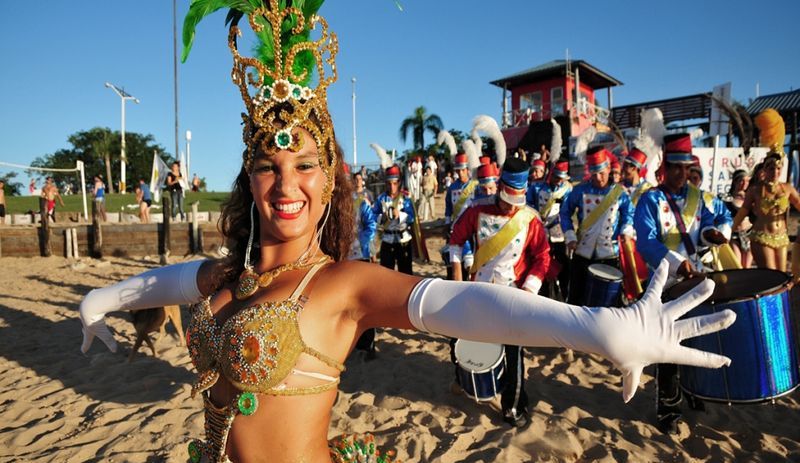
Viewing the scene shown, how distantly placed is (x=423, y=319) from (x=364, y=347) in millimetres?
4664

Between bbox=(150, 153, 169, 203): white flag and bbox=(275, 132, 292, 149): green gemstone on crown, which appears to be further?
bbox=(150, 153, 169, 203): white flag

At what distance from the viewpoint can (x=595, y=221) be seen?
632 centimetres

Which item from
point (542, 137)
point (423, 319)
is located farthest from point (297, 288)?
point (542, 137)

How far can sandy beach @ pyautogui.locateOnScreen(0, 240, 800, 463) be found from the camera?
3.84 metres

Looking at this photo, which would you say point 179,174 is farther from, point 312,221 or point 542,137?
point 542,137

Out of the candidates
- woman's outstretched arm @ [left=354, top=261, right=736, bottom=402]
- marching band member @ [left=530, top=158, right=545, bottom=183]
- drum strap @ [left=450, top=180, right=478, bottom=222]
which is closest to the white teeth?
woman's outstretched arm @ [left=354, top=261, right=736, bottom=402]

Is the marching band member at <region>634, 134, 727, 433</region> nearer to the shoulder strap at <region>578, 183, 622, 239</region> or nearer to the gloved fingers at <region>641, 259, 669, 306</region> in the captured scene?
the shoulder strap at <region>578, 183, 622, 239</region>

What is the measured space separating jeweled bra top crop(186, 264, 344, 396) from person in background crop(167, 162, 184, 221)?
14.9 metres

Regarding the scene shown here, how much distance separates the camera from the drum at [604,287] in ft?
16.3

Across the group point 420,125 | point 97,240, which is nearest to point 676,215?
point 97,240

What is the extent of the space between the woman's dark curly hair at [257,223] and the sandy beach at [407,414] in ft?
7.62

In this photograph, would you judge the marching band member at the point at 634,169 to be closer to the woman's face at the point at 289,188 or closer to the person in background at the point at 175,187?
the woman's face at the point at 289,188

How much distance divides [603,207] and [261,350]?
5615mm

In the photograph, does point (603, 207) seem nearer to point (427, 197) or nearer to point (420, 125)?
point (427, 197)
